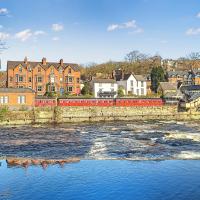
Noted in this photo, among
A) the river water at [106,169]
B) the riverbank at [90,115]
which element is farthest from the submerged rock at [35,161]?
the riverbank at [90,115]

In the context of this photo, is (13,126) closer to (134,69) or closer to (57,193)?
(57,193)

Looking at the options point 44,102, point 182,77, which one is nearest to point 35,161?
point 44,102

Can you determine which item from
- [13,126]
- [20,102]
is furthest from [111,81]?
[13,126]

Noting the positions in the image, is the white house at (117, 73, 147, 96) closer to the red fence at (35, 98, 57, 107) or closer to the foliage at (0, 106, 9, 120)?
the red fence at (35, 98, 57, 107)

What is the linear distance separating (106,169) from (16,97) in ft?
126

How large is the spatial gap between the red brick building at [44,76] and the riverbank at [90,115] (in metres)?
19.1

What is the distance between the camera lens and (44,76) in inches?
3140

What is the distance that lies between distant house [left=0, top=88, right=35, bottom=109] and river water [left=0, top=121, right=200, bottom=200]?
18.7m

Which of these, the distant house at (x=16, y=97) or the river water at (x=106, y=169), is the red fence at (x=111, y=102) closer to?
the distant house at (x=16, y=97)

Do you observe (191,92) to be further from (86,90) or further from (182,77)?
(182,77)

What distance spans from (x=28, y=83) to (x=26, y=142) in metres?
42.3

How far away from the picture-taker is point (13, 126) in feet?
173

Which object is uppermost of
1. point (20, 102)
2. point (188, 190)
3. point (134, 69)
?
point (134, 69)

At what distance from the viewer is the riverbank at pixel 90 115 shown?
186 ft
